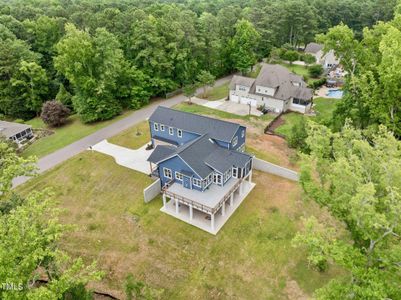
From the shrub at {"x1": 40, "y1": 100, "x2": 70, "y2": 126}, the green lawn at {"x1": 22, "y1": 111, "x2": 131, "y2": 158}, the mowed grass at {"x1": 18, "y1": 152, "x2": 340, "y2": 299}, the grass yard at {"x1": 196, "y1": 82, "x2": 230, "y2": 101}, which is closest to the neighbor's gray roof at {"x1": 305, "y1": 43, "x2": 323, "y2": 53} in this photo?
the grass yard at {"x1": 196, "y1": 82, "x2": 230, "y2": 101}

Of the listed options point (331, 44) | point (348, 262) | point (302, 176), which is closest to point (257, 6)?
point (331, 44)

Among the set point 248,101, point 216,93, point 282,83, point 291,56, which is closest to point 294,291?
point 248,101

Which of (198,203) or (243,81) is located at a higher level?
(243,81)

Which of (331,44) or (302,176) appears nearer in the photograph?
(302,176)

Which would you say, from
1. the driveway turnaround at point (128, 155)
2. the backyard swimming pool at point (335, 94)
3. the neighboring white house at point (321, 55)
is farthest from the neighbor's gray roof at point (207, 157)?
the neighboring white house at point (321, 55)

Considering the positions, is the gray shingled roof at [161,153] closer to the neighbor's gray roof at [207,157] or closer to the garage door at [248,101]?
the neighbor's gray roof at [207,157]

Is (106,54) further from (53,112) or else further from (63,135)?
(63,135)

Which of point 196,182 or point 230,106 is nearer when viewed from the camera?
point 196,182

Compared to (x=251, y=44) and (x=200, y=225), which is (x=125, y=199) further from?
(x=251, y=44)
